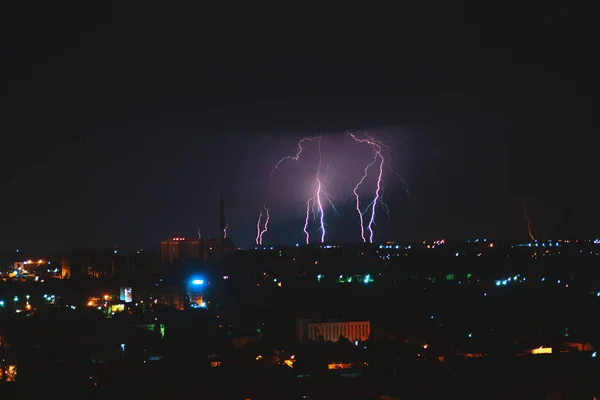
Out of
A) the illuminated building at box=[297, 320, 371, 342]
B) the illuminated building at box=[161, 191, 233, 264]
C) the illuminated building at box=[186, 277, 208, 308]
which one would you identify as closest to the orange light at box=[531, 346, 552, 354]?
the illuminated building at box=[297, 320, 371, 342]

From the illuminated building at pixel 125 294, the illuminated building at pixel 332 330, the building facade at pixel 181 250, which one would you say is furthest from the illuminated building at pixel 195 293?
the building facade at pixel 181 250

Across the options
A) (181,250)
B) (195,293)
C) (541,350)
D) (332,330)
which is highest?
(181,250)

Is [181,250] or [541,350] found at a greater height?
[181,250]

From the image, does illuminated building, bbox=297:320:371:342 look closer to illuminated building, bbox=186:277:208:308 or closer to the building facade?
illuminated building, bbox=186:277:208:308

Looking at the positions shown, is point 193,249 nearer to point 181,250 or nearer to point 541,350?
point 181,250

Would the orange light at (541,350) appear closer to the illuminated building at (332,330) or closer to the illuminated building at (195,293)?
the illuminated building at (332,330)

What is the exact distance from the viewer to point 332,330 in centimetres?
1698

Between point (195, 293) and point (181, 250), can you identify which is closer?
point (195, 293)

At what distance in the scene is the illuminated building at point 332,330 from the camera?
663 inches

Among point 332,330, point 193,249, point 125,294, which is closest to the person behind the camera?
point 332,330

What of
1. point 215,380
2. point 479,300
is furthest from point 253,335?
point 479,300

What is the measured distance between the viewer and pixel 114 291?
29.6 m

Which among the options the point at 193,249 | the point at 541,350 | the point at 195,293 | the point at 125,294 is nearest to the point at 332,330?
the point at 541,350

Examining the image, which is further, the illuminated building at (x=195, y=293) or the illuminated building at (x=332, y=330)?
the illuminated building at (x=195, y=293)
